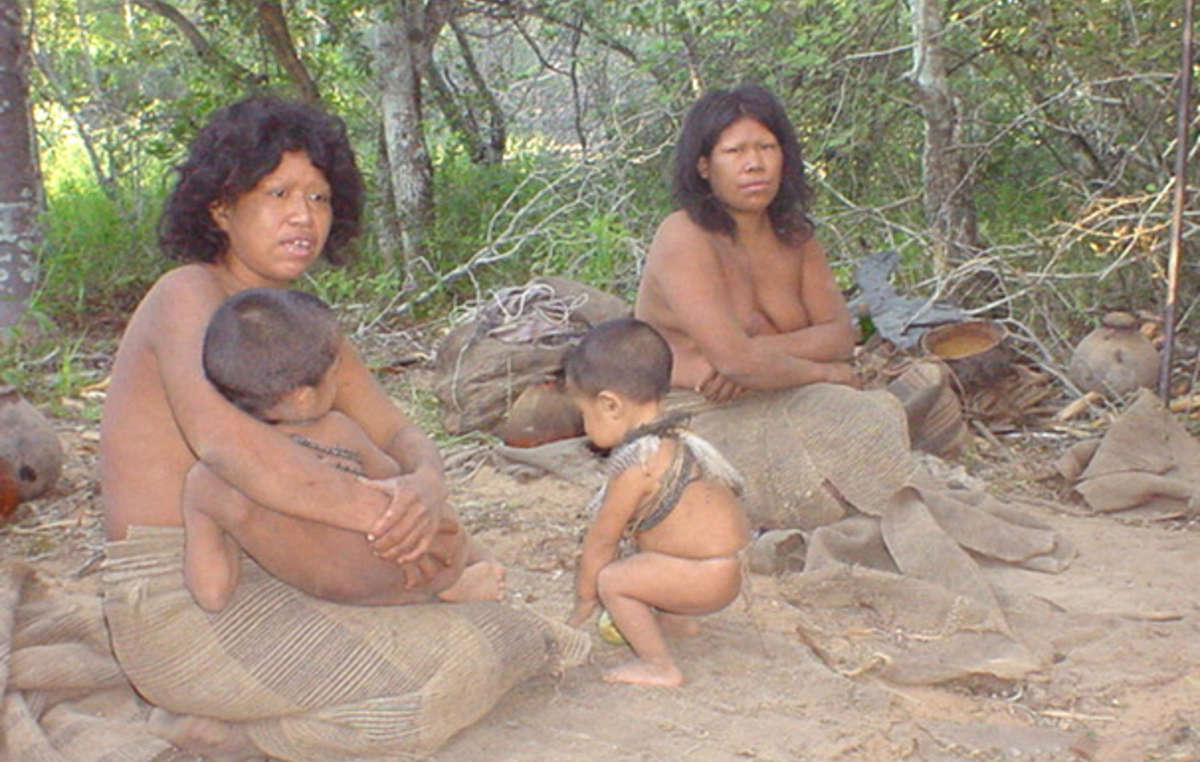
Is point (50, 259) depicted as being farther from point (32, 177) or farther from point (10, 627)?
point (10, 627)

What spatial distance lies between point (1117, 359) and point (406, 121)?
438cm

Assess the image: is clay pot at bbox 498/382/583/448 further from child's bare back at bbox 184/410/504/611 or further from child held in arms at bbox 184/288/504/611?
child held in arms at bbox 184/288/504/611

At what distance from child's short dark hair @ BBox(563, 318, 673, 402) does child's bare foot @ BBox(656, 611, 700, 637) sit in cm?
58

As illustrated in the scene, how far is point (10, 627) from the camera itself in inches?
104

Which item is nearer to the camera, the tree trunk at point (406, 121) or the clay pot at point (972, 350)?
the clay pot at point (972, 350)

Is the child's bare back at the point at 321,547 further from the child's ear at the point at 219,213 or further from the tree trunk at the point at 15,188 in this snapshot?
the tree trunk at the point at 15,188

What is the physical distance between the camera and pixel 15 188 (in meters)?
6.54

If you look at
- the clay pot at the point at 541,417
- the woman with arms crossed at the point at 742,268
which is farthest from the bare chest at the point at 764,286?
the clay pot at the point at 541,417

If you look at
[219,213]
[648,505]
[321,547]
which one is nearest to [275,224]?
[219,213]

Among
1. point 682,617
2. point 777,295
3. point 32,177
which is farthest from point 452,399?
point 32,177

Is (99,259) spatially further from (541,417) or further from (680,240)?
(680,240)

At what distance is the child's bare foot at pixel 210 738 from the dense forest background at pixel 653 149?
10.00 feet

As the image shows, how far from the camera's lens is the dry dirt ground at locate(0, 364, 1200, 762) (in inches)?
94.4

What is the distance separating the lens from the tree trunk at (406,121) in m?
7.38
